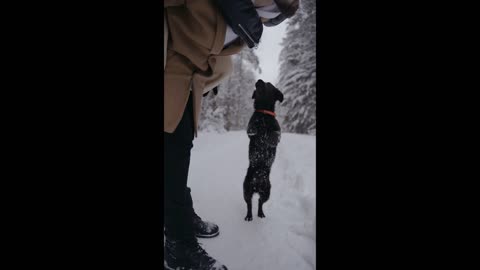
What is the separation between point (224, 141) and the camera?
5.55ft

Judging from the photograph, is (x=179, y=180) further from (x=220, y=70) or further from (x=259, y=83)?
(x=259, y=83)

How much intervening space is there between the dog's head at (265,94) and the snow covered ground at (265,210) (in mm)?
233

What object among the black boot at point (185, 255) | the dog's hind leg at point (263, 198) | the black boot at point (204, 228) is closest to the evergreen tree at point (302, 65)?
the dog's hind leg at point (263, 198)

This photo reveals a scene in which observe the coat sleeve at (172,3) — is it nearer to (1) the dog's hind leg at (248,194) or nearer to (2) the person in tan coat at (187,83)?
(2) the person in tan coat at (187,83)

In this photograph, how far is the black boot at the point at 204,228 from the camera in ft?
4.09

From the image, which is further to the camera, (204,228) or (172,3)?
(204,228)

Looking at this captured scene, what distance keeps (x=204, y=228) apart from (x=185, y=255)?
0.49ft

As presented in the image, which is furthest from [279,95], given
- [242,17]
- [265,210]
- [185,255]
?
[185,255]

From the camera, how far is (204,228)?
127 cm

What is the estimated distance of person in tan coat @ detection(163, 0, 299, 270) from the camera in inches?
43.1
